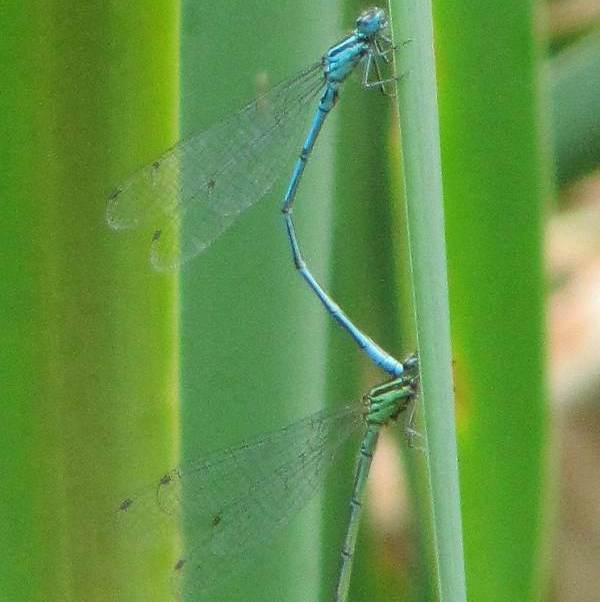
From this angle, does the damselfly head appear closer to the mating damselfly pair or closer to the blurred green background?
the mating damselfly pair

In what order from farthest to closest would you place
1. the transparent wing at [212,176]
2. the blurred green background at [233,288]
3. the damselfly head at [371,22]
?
1. the damselfly head at [371,22]
2. the transparent wing at [212,176]
3. the blurred green background at [233,288]

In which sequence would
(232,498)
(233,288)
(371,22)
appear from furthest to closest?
(232,498), (371,22), (233,288)

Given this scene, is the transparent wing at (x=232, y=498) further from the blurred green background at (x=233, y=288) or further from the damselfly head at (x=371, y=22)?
the damselfly head at (x=371, y=22)

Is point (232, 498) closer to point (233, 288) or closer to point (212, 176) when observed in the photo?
point (212, 176)

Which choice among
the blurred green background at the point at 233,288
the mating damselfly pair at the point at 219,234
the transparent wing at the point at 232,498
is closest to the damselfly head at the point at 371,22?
the mating damselfly pair at the point at 219,234

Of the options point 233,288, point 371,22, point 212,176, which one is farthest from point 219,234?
point 212,176

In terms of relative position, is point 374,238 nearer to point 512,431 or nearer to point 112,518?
point 512,431
